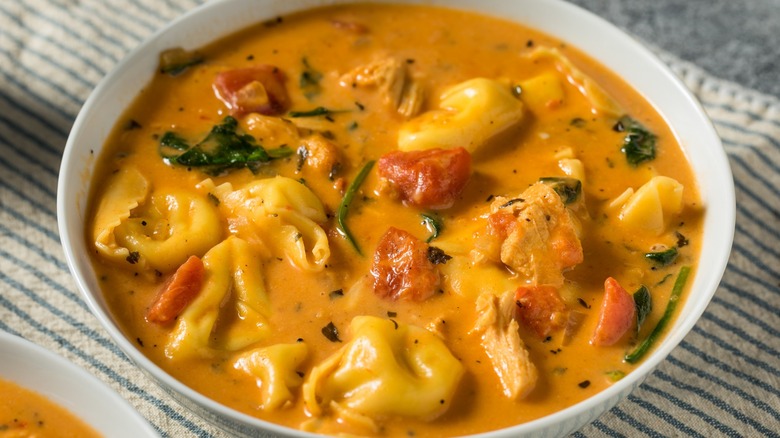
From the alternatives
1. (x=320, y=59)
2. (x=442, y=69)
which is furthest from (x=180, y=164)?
(x=442, y=69)

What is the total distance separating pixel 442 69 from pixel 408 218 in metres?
1.03

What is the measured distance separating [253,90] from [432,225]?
109cm

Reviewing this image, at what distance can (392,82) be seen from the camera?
452cm

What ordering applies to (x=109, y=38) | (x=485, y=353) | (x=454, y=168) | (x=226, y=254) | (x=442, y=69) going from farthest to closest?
(x=109, y=38)
(x=442, y=69)
(x=454, y=168)
(x=226, y=254)
(x=485, y=353)

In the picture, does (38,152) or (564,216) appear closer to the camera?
(564,216)

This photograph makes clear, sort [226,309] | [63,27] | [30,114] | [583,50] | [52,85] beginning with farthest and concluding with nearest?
[63,27], [52,85], [30,114], [583,50], [226,309]

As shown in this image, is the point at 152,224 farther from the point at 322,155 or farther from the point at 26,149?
the point at 26,149

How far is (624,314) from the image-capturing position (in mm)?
3662

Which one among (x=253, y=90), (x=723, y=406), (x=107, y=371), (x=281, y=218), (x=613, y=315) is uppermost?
(x=253, y=90)

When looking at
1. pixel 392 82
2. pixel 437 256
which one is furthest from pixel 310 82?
pixel 437 256

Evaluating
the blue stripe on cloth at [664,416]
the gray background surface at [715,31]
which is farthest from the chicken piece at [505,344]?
the gray background surface at [715,31]

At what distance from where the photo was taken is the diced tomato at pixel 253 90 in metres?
4.44

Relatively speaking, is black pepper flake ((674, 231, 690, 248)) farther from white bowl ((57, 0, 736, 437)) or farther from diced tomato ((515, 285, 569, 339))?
diced tomato ((515, 285, 569, 339))

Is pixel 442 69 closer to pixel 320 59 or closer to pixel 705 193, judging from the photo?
pixel 320 59
